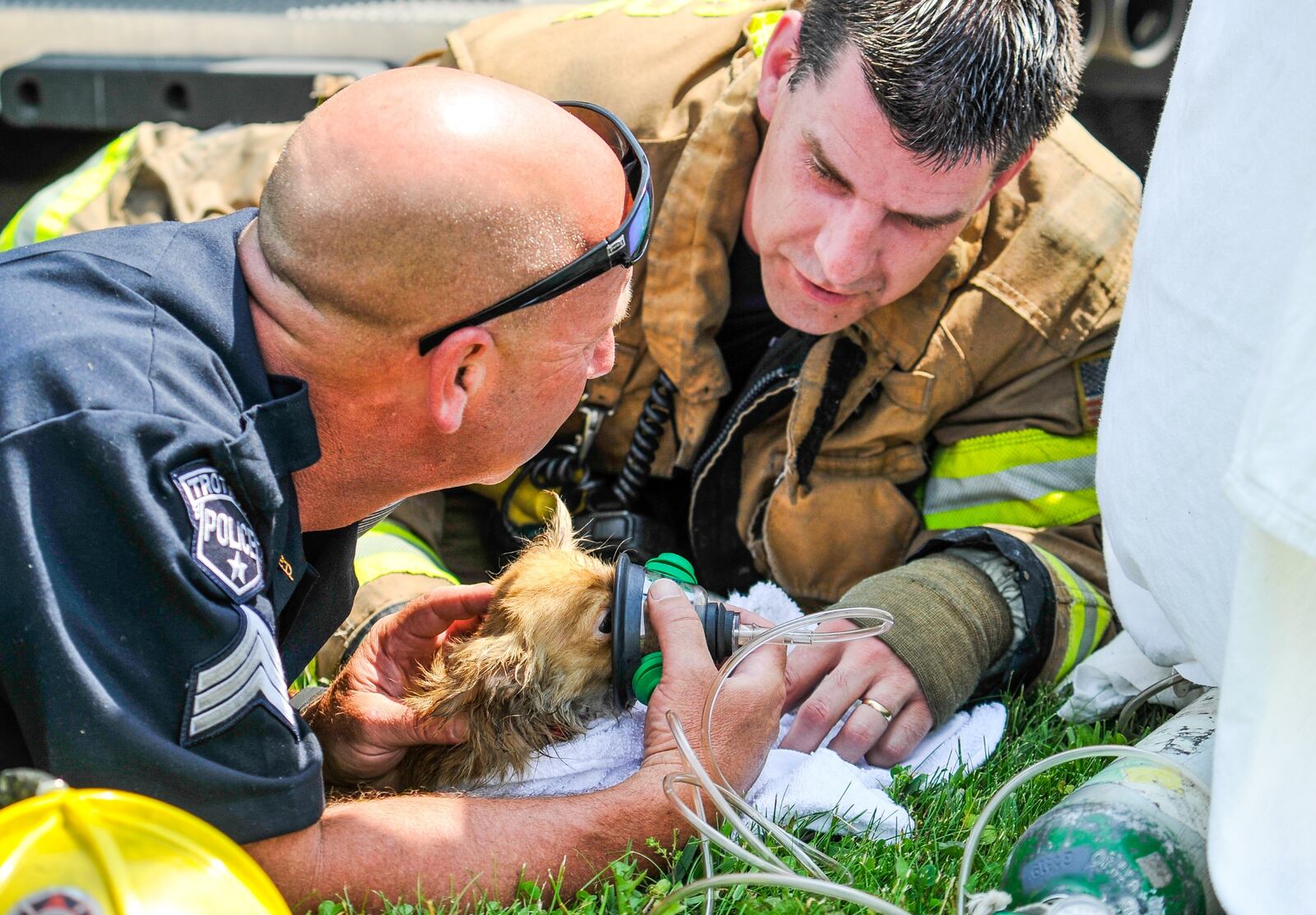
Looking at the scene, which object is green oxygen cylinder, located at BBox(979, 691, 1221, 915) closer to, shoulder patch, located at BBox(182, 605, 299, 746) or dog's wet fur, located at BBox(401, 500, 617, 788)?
dog's wet fur, located at BBox(401, 500, 617, 788)

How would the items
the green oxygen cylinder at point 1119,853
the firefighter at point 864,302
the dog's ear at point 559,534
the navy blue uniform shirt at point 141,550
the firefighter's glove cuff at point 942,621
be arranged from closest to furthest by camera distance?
the navy blue uniform shirt at point 141,550 < the green oxygen cylinder at point 1119,853 < the dog's ear at point 559,534 < the firefighter's glove cuff at point 942,621 < the firefighter at point 864,302

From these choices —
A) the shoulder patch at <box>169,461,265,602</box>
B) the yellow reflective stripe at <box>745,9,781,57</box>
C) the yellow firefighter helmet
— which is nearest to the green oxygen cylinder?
the yellow firefighter helmet

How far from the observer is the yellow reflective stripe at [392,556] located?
326 cm

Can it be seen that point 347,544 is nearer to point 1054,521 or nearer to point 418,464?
point 418,464

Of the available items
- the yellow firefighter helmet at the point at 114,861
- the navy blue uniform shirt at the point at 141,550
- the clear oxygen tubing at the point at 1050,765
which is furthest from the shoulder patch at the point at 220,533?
the clear oxygen tubing at the point at 1050,765

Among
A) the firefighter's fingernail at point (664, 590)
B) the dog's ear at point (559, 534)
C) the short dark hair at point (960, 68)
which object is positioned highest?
the short dark hair at point (960, 68)

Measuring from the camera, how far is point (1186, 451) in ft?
6.15

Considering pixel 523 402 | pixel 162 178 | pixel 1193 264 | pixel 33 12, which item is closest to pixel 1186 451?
pixel 1193 264

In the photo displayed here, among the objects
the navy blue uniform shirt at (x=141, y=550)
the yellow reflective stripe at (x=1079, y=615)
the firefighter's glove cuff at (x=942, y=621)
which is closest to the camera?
the navy blue uniform shirt at (x=141, y=550)

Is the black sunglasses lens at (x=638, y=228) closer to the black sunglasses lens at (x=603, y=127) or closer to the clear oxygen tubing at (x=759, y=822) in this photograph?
the black sunglasses lens at (x=603, y=127)

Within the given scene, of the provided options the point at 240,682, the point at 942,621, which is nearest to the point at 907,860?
the point at 942,621

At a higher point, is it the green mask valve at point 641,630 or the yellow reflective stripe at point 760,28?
the yellow reflective stripe at point 760,28

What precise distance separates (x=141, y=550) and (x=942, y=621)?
5.95 ft

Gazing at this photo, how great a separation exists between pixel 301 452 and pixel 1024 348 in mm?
2089
